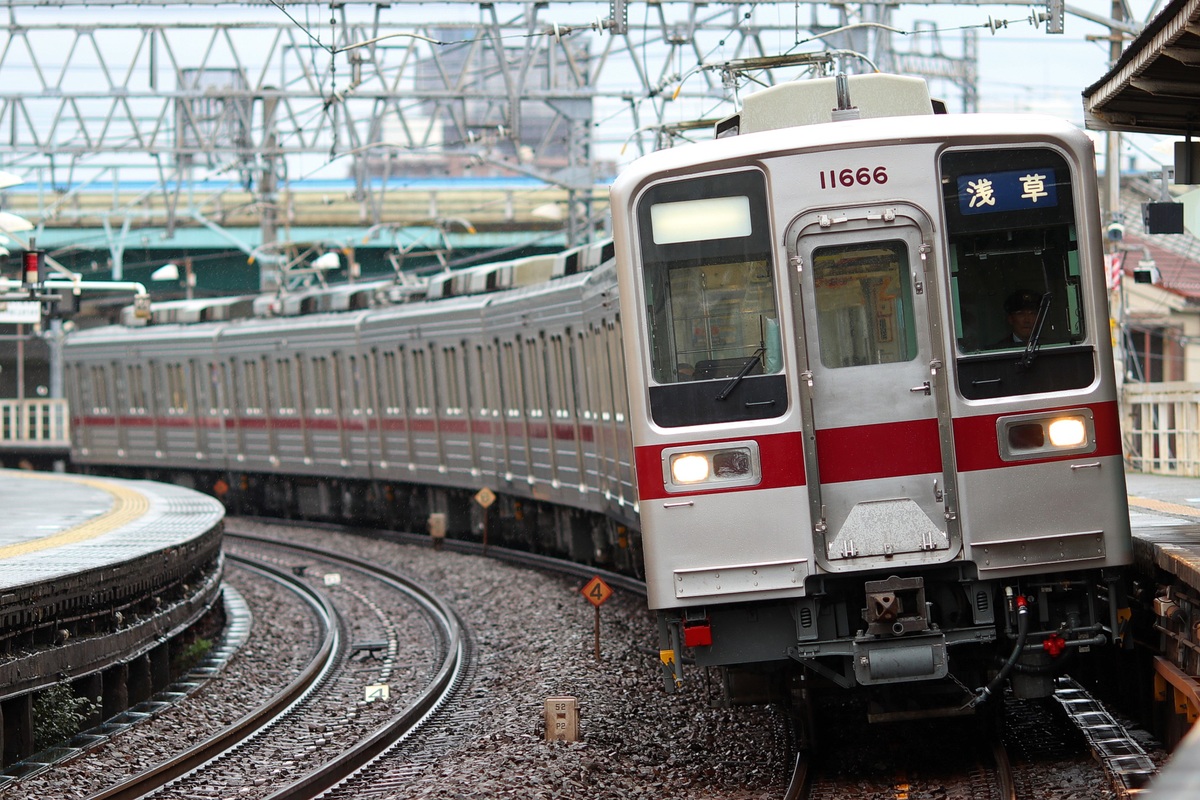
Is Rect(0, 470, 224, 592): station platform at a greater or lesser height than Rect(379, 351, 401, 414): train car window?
lesser

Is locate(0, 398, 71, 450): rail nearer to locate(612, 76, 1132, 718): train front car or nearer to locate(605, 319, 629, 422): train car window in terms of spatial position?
locate(605, 319, 629, 422): train car window

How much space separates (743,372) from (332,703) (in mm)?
5364

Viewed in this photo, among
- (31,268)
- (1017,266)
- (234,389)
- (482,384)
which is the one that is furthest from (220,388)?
(1017,266)

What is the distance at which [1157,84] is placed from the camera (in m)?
8.25

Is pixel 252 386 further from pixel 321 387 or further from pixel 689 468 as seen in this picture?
pixel 689 468

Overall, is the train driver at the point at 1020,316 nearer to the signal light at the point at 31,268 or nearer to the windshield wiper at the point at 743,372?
the windshield wiper at the point at 743,372

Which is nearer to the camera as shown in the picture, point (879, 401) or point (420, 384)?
point (879, 401)

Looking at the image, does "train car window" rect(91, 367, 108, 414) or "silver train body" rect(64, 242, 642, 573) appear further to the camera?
"train car window" rect(91, 367, 108, 414)

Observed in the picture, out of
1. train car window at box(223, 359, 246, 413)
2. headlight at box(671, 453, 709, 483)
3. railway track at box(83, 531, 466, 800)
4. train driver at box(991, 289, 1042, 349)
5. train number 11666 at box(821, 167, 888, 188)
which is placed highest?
train number 11666 at box(821, 167, 888, 188)

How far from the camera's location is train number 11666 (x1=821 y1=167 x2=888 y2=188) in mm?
7402

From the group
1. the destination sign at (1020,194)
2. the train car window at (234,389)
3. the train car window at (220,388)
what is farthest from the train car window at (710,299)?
the train car window at (220,388)

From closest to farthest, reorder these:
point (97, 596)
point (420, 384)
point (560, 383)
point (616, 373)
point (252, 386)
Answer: point (97, 596)
point (616, 373)
point (560, 383)
point (420, 384)
point (252, 386)

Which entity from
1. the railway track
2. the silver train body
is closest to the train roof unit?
the silver train body

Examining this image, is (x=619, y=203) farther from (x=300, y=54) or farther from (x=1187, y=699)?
(x=300, y=54)
